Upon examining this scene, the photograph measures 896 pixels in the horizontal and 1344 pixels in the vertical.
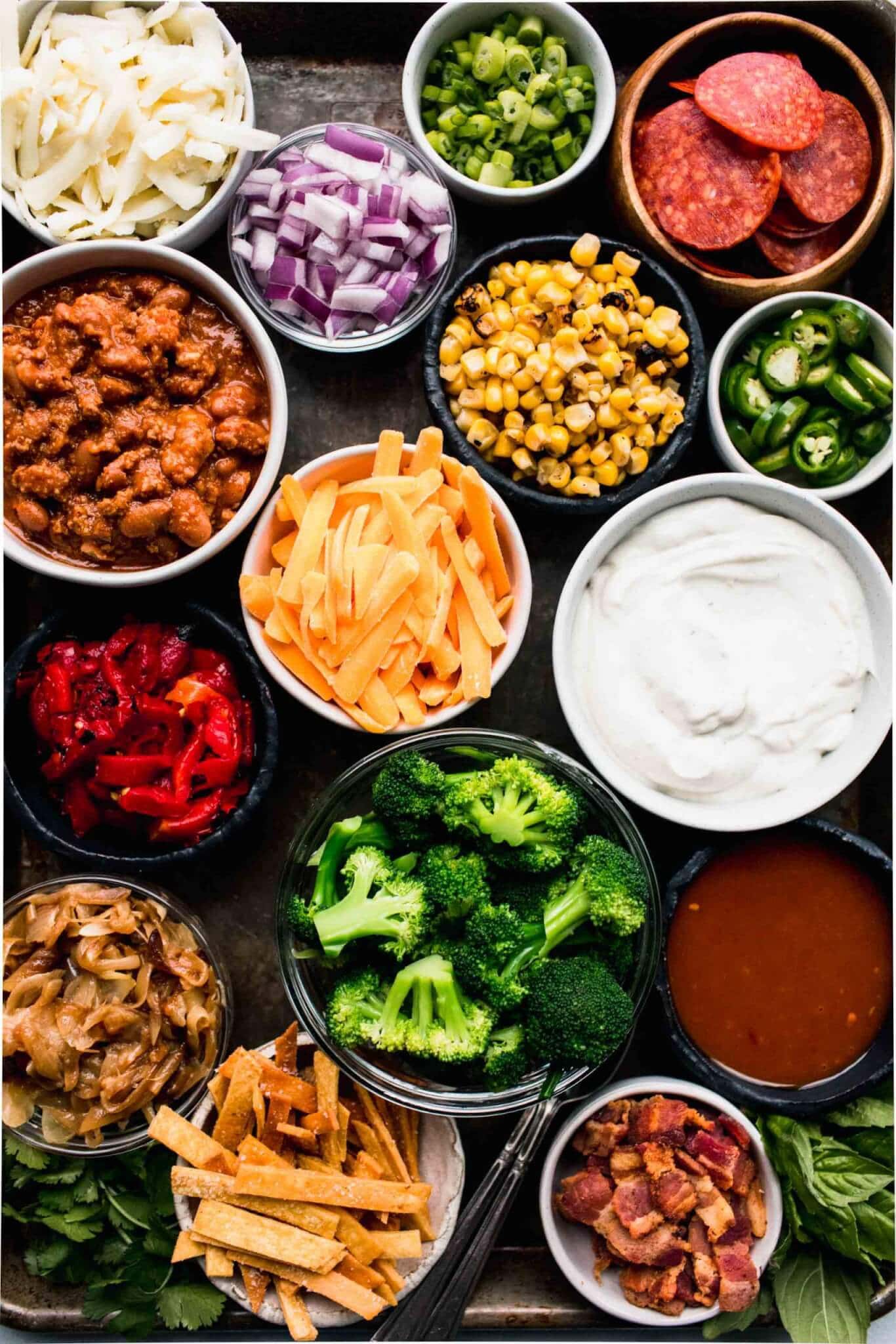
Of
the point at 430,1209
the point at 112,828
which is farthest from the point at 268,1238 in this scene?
the point at 112,828

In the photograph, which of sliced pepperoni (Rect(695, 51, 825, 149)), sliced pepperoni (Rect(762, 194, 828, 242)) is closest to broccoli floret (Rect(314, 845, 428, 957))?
sliced pepperoni (Rect(762, 194, 828, 242))

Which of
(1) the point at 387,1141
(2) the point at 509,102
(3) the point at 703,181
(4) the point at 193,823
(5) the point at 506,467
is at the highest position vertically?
(2) the point at 509,102

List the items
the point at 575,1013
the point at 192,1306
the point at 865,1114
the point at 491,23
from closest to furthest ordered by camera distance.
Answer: the point at 575,1013 → the point at 192,1306 → the point at 865,1114 → the point at 491,23

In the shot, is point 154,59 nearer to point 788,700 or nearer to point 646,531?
point 646,531

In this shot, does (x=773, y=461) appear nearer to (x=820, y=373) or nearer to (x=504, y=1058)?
(x=820, y=373)

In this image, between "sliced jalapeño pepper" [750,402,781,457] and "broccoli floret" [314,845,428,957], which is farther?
"sliced jalapeño pepper" [750,402,781,457]

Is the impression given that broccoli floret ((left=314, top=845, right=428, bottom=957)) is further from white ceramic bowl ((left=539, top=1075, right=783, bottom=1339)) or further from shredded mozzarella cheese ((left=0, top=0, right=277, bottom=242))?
shredded mozzarella cheese ((left=0, top=0, right=277, bottom=242))

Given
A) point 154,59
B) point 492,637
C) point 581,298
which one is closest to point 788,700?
point 492,637
